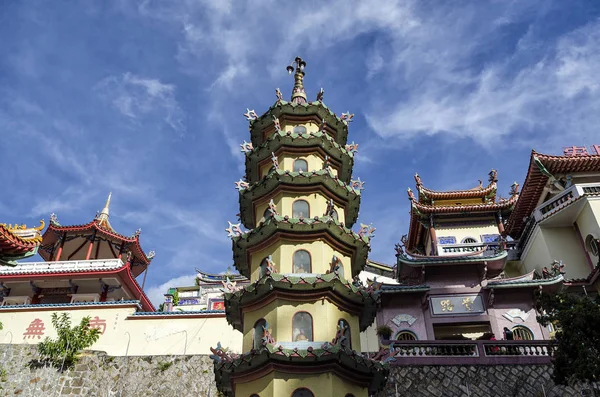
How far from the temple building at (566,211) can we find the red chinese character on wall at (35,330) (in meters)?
23.9

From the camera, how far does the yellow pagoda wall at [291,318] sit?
14406 mm

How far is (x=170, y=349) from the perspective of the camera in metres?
24.6

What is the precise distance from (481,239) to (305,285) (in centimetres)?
1814

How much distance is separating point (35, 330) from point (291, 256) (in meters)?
16.8

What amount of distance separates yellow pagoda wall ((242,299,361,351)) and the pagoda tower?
0.03 m

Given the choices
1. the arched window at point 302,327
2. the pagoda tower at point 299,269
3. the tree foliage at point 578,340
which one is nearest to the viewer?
the tree foliage at point 578,340

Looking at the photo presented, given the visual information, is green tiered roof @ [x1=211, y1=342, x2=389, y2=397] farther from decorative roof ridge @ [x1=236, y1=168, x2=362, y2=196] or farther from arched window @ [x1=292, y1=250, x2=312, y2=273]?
decorative roof ridge @ [x1=236, y1=168, x2=362, y2=196]

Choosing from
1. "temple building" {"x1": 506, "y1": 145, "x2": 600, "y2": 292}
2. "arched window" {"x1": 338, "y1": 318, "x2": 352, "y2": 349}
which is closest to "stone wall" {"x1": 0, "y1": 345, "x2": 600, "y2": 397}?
"arched window" {"x1": 338, "y1": 318, "x2": 352, "y2": 349}

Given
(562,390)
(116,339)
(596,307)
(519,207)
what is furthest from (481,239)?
(116,339)

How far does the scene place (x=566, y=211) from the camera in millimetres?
26953

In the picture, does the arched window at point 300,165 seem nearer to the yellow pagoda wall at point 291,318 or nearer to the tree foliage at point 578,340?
the yellow pagoda wall at point 291,318

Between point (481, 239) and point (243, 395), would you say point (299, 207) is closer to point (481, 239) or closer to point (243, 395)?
point (243, 395)

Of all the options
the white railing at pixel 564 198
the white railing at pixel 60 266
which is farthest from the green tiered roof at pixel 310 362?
the white railing at pixel 60 266

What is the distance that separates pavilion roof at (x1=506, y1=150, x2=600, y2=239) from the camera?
89.1 ft
